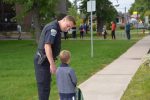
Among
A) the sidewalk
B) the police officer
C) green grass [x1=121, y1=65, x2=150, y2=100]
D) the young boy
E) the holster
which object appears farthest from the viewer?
the sidewalk

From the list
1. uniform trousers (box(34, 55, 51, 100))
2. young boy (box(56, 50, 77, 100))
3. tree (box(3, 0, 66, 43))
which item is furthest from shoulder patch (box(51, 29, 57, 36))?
tree (box(3, 0, 66, 43))

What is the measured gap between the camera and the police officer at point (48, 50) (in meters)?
8.00

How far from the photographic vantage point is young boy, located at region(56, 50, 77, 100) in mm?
7832

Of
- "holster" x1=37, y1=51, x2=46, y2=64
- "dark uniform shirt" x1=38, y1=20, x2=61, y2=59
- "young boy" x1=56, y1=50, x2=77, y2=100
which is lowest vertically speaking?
"young boy" x1=56, y1=50, x2=77, y2=100

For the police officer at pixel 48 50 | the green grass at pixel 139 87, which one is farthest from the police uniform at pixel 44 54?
the green grass at pixel 139 87

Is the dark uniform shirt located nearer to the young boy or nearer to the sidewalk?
the young boy

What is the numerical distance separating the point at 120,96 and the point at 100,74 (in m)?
4.56

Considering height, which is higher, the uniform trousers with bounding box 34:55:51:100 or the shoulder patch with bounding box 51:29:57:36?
the shoulder patch with bounding box 51:29:57:36

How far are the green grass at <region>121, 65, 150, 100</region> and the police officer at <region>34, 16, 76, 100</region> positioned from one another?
3088mm

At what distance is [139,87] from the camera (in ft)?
41.1

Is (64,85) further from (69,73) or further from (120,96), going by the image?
(120,96)

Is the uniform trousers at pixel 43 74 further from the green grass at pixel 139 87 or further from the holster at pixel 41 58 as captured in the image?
the green grass at pixel 139 87

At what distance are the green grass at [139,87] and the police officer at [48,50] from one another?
309cm

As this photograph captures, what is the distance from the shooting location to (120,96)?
36.8 feet
